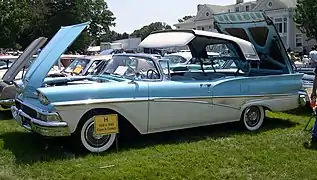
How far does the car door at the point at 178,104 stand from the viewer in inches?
261

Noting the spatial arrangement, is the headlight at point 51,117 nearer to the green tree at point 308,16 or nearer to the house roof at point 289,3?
the green tree at point 308,16

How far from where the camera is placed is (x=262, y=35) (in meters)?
8.57

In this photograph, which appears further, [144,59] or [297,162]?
[144,59]

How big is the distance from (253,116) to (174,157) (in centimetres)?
261

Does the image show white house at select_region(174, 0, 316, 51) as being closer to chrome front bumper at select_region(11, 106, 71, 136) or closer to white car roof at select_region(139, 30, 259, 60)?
white car roof at select_region(139, 30, 259, 60)

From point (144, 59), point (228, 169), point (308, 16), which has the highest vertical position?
point (308, 16)

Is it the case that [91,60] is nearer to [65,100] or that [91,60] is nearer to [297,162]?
[65,100]

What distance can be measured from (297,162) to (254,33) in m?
3.54

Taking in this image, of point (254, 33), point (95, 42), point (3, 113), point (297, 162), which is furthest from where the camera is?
point (95, 42)

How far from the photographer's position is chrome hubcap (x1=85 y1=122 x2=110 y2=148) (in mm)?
6215

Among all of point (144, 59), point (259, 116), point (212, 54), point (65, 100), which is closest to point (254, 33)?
point (212, 54)

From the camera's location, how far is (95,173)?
523cm

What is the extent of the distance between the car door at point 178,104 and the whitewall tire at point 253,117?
88 cm

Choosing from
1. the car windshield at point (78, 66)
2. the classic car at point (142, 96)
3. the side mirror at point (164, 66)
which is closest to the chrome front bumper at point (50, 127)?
the classic car at point (142, 96)
